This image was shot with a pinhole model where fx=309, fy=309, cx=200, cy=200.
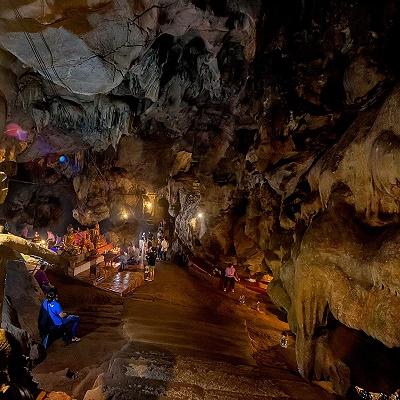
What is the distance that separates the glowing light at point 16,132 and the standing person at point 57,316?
7759mm

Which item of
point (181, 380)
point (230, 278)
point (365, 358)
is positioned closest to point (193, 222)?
point (230, 278)

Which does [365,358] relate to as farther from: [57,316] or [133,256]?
[133,256]

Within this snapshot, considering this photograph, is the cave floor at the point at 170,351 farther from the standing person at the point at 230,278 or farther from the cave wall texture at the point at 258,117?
the cave wall texture at the point at 258,117

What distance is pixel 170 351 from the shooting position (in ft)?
20.5

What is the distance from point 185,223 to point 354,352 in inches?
496

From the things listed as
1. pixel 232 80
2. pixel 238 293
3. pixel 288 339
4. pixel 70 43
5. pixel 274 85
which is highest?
pixel 232 80

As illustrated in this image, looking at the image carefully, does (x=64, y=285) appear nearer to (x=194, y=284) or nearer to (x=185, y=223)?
(x=194, y=284)

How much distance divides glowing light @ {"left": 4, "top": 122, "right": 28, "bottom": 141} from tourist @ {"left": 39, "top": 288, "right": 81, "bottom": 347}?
7.76 meters

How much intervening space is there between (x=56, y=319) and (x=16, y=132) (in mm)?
8348

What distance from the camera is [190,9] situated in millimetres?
7336

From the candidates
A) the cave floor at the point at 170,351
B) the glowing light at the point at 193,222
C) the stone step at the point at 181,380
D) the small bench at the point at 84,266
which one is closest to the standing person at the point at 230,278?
the cave floor at the point at 170,351

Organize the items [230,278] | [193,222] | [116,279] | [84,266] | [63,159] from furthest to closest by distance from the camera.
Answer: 1. [63,159]
2. [193,222]
3. [84,266]
4. [230,278]
5. [116,279]

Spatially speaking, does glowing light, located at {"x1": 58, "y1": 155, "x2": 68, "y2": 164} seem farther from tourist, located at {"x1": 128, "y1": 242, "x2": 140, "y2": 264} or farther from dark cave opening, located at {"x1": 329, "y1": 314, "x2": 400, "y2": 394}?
dark cave opening, located at {"x1": 329, "y1": 314, "x2": 400, "y2": 394}

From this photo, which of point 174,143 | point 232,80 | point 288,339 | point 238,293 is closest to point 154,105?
point 232,80
